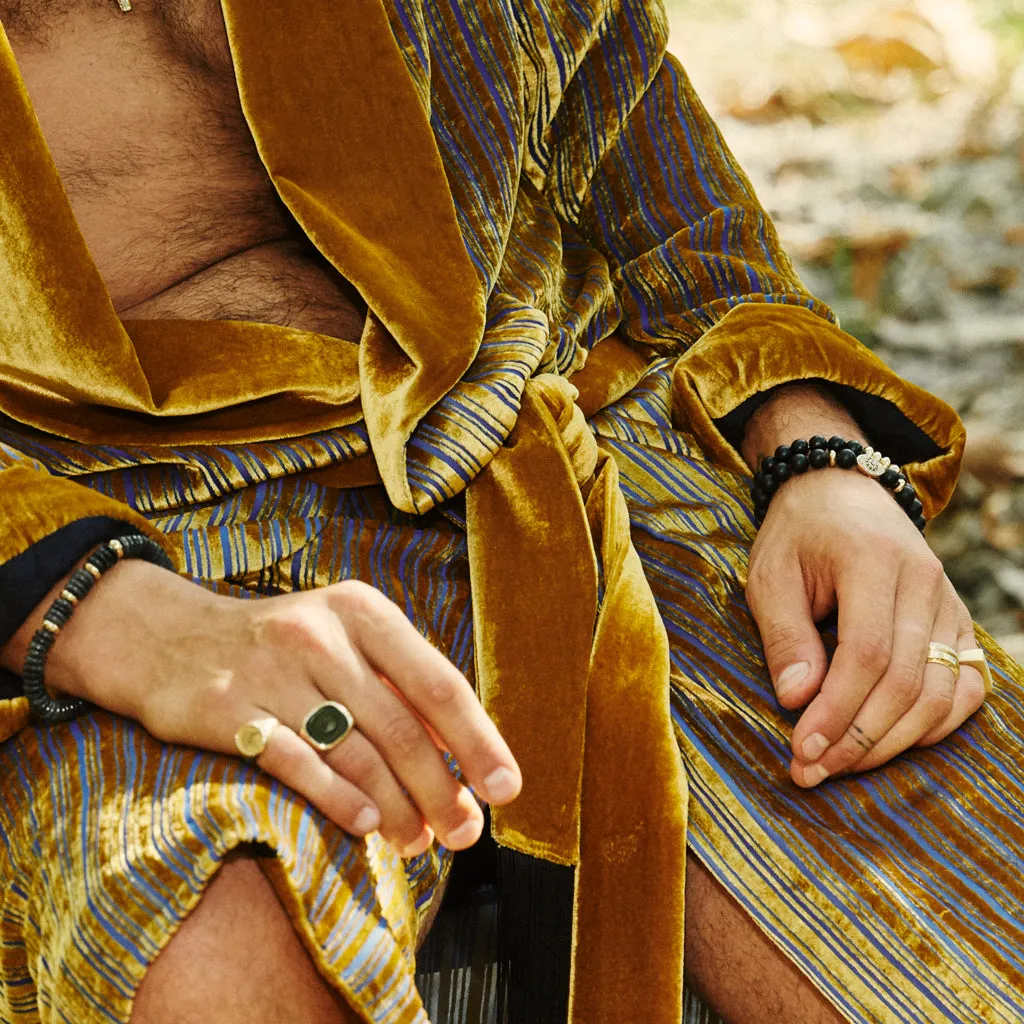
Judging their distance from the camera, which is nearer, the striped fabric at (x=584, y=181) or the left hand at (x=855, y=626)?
the left hand at (x=855, y=626)

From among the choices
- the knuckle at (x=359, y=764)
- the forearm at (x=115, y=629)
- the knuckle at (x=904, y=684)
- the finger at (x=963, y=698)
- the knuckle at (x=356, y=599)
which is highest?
the knuckle at (x=356, y=599)

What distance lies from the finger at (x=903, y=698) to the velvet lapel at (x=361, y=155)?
1.23 feet

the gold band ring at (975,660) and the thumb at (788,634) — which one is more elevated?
the thumb at (788,634)

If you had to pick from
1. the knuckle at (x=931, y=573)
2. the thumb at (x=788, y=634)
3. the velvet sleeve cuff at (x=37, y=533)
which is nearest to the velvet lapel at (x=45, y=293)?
the velvet sleeve cuff at (x=37, y=533)

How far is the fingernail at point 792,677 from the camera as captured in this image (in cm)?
83

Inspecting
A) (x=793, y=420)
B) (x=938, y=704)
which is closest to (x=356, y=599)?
(x=938, y=704)

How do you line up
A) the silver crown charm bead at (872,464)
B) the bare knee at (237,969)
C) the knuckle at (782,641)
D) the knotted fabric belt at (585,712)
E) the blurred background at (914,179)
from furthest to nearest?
the blurred background at (914,179)
the silver crown charm bead at (872,464)
the knuckle at (782,641)
the knotted fabric belt at (585,712)
the bare knee at (237,969)

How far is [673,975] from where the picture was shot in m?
0.73

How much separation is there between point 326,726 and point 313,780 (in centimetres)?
3

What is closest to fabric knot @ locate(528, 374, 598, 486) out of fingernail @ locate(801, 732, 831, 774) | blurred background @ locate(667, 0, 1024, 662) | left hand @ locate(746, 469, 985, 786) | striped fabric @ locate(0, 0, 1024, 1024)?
striped fabric @ locate(0, 0, 1024, 1024)

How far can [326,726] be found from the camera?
600 millimetres

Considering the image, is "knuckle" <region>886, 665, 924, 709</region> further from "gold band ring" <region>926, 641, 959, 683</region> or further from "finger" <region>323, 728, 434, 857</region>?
"finger" <region>323, 728, 434, 857</region>

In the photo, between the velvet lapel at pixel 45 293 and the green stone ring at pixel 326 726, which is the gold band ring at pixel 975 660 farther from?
the velvet lapel at pixel 45 293

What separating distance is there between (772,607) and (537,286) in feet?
1.22
